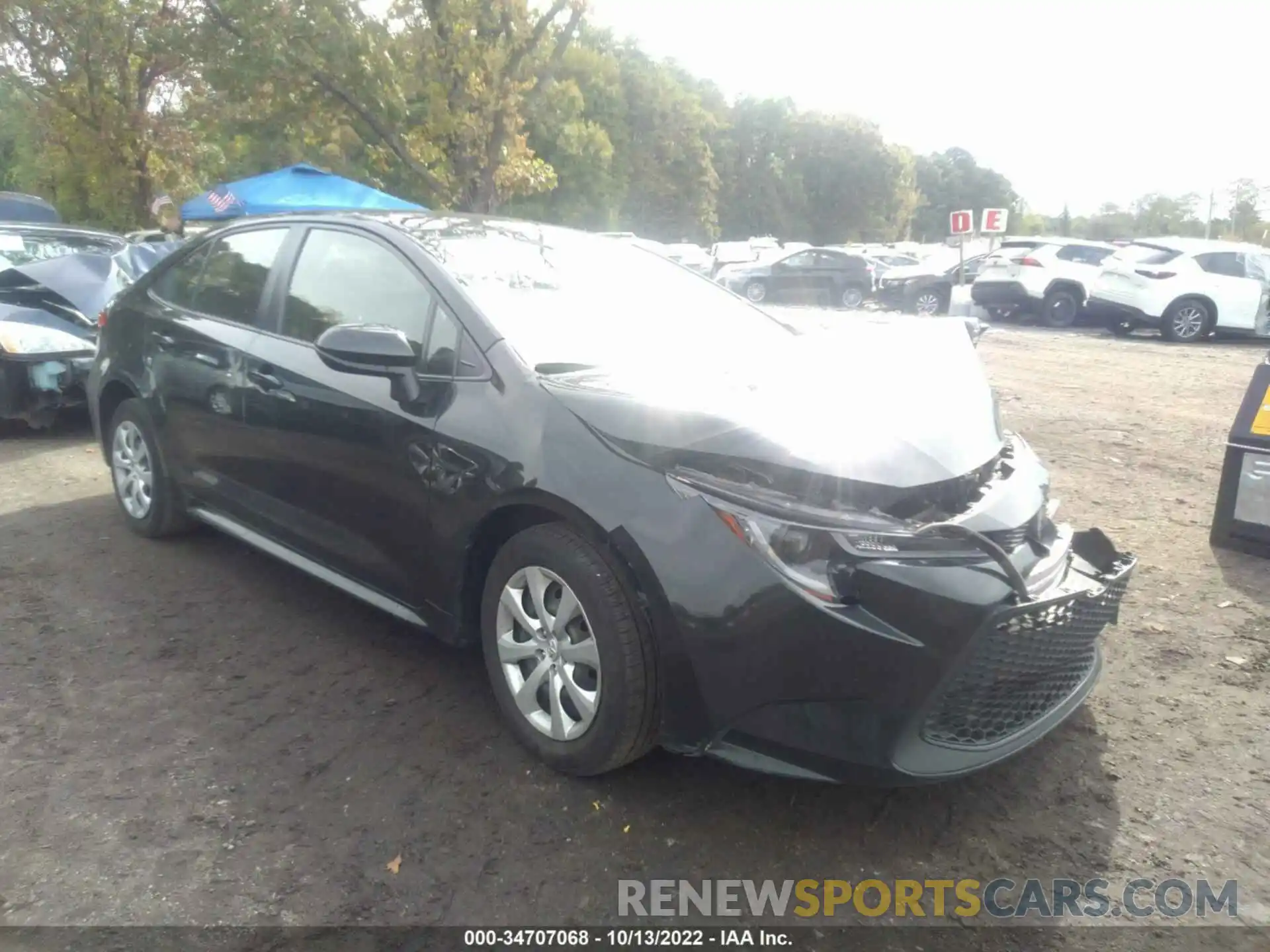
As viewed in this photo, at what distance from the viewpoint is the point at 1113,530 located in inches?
213

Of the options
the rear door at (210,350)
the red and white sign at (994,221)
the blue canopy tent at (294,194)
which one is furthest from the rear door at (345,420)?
the red and white sign at (994,221)

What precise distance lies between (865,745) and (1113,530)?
360 cm

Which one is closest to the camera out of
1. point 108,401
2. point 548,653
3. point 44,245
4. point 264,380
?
point 548,653

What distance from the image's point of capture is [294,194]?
12172mm

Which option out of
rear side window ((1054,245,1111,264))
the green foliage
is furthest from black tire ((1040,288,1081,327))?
the green foliage

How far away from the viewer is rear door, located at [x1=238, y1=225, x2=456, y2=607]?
3287mm

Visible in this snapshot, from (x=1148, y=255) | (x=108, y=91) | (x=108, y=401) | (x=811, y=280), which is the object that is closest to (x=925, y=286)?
(x=811, y=280)

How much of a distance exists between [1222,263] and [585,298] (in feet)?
55.0

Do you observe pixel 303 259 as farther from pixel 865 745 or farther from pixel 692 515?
pixel 865 745

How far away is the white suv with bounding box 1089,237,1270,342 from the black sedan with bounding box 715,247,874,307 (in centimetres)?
836

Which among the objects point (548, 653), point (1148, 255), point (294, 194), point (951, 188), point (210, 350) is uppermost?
point (951, 188)

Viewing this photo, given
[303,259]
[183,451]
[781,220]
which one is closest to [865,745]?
[303,259]

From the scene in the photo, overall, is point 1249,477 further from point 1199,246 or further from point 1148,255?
point 1199,246

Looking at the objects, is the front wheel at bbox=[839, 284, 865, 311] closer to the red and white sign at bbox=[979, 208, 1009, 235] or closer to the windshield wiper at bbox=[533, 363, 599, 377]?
the red and white sign at bbox=[979, 208, 1009, 235]
